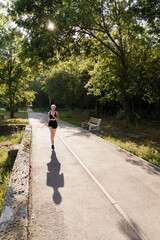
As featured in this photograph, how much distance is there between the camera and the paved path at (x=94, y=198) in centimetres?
284

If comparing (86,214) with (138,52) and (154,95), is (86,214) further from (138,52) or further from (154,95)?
(138,52)

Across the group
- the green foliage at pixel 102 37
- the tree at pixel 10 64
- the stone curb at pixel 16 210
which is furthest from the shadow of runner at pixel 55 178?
the tree at pixel 10 64

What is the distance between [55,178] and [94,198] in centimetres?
145

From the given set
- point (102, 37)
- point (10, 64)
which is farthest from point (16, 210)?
point (10, 64)

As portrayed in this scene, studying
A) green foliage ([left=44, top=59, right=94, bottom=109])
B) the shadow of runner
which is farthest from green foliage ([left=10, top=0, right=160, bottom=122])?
green foliage ([left=44, top=59, right=94, bottom=109])

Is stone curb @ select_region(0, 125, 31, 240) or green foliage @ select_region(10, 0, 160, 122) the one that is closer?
stone curb @ select_region(0, 125, 31, 240)

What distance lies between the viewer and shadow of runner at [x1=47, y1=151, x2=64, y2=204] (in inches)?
153

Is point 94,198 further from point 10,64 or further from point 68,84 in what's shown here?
point 10,64

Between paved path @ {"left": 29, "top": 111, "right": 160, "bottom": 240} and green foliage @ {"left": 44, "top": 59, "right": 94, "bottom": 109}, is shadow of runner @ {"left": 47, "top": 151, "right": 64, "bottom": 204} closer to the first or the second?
paved path @ {"left": 29, "top": 111, "right": 160, "bottom": 240}

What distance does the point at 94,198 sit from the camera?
12.6 ft

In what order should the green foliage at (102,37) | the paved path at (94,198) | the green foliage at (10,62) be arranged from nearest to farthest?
the paved path at (94,198), the green foliage at (102,37), the green foliage at (10,62)

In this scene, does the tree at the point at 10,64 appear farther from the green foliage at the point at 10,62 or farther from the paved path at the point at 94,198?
the paved path at the point at 94,198

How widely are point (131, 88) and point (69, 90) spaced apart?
11.9 m

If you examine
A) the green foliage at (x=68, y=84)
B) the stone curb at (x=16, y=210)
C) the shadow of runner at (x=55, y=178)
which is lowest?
the shadow of runner at (x=55, y=178)
